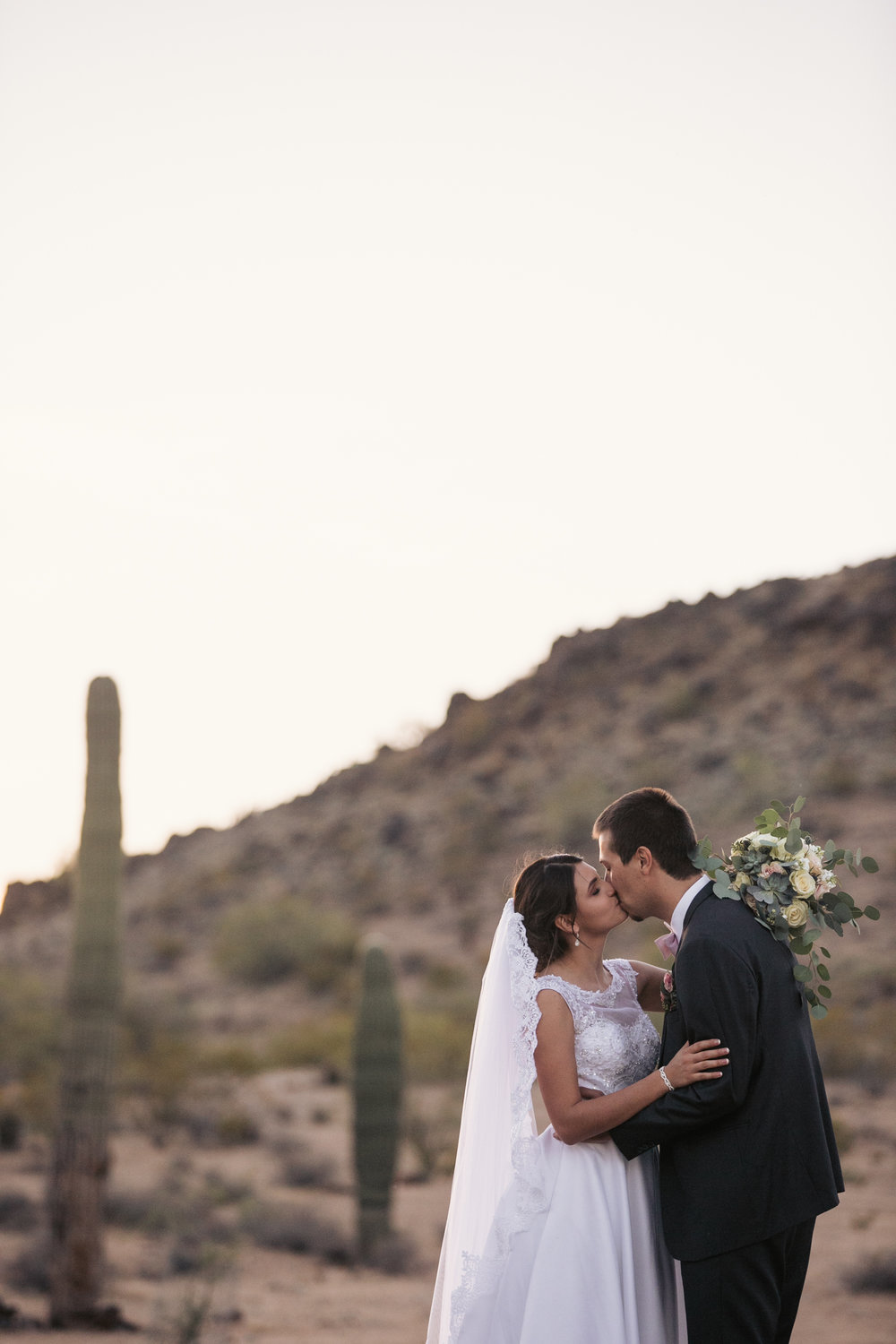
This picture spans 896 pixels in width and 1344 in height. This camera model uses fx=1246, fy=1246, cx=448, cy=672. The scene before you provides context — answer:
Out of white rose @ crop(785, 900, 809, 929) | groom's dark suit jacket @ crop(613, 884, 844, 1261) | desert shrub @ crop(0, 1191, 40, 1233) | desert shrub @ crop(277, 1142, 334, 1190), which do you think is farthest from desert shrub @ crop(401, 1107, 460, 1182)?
white rose @ crop(785, 900, 809, 929)

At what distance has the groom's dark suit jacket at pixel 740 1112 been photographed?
3.34 meters

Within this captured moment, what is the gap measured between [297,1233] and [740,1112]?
11.2 metres

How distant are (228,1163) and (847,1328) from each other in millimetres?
9227

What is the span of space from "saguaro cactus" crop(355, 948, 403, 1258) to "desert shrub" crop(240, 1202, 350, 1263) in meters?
0.49

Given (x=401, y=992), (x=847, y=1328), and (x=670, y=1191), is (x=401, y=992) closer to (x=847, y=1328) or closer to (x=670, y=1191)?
Result: (x=847, y=1328)

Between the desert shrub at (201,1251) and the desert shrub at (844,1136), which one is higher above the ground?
the desert shrub at (844,1136)

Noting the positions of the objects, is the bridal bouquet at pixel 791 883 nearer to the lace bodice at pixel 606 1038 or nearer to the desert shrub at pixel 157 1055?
the lace bodice at pixel 606 1038

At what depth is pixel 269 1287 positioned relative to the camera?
11.7 m

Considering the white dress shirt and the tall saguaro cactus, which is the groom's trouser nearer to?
the white dress shirt

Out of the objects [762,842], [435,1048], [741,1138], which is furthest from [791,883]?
[435,1048]

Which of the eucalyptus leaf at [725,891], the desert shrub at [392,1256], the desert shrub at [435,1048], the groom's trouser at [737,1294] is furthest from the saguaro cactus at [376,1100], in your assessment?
the eucalyptus leaf at [725,891]

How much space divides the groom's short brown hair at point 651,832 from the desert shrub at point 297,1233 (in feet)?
34.6

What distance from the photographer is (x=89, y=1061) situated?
9.69m

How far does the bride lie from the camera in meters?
3.58
